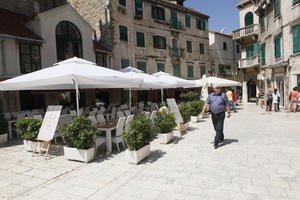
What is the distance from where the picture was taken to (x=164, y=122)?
6.66 m

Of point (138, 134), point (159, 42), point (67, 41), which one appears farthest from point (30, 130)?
point (159, 42)

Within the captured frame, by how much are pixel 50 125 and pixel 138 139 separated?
2.61 metres

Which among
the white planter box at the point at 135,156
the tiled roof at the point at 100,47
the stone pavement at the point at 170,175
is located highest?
the tiled roof at the point at 100,47

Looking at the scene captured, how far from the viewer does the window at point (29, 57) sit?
1134 centimetres

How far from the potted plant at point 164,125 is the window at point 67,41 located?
30.7ft

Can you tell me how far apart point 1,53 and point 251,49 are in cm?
2297

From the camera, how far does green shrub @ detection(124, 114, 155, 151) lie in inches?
197

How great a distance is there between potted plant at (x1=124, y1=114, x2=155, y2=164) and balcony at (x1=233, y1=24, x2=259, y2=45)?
831 inches

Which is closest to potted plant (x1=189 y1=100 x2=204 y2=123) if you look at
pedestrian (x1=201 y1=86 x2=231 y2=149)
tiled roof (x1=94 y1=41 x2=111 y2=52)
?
pedestrian (x1=201 y1=86 x2=231 y2=149)

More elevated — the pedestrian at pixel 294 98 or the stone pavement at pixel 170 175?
the pedestrian at pixel 294 98

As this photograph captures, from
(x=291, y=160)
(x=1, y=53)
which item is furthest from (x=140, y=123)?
(x=1, y=53)

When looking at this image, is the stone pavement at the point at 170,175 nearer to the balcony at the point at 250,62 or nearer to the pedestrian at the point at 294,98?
the pedestrian at the point at 294,98

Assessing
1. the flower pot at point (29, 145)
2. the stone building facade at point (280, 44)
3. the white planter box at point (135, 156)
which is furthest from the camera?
the stone building facade at point (280, 44)

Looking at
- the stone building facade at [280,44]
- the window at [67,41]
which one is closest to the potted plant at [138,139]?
the window at [67,41]
